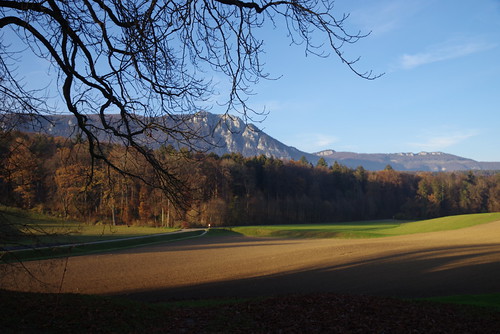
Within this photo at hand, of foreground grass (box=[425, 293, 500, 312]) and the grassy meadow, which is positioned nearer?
the grassy meadow

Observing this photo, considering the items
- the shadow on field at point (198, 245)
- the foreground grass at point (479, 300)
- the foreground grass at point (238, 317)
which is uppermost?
the foreground grass at point (238, 317)

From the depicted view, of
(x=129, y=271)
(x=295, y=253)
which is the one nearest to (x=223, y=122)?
(x=129, y=271)

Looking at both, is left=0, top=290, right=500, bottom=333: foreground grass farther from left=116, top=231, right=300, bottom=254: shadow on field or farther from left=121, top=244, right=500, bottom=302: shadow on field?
left=116, top=231, right=300, bottom=254: shadow on field

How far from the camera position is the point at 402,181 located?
101188mm

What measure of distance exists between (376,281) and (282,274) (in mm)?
3993

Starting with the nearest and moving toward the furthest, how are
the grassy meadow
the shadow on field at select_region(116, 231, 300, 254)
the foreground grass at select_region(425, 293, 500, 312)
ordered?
the grassy meadow
the foreground grass at select_region(425, 293, 500, 312)
the shadow on field at select_region(116, 231, 300, 254)

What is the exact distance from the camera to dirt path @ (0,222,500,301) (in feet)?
44.0

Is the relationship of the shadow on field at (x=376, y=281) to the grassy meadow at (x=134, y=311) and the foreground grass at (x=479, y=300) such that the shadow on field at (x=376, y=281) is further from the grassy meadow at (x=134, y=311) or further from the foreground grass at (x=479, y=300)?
the grassy meadow at (x=134, y=311)

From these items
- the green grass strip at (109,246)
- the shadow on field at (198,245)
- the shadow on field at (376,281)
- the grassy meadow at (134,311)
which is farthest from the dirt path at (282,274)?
the shadow on field at (198,245)

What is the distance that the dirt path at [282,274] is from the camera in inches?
528

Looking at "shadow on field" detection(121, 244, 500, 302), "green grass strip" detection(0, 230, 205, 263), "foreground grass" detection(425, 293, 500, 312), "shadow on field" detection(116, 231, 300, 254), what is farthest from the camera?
"shadow on field" detection(116, 231, 300, 254)

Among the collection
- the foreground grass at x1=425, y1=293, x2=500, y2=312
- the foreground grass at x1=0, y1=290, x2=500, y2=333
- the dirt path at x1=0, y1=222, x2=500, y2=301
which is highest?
the foreground grass at x1=0, y1=290, x2=500, y2=333

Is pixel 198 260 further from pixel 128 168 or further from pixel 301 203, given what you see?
pixel 301 203

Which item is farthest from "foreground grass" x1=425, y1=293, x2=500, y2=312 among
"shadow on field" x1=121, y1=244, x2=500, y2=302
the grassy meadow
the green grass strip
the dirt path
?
the green grass strip
